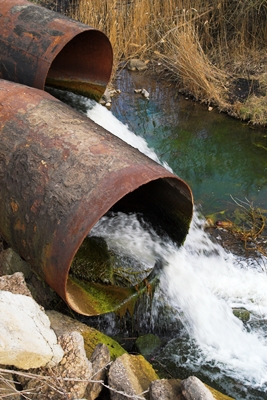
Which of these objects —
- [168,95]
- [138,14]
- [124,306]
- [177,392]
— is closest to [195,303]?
[124,306]

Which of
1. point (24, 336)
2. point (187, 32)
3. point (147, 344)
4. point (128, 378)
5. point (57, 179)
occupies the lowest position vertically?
point (147, 344)

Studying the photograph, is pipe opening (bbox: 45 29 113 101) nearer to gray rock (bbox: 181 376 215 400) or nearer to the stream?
the stream

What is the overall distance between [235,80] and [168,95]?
97 cm

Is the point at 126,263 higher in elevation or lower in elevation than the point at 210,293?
higher

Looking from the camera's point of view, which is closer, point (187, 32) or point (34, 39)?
point (34, 39)

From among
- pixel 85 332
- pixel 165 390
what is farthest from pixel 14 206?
pixel 165 390

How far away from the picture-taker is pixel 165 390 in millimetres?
2250

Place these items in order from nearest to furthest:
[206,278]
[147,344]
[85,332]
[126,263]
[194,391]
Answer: [194,391]
[85,332]
[147,344]
[126,263]
[206,278]

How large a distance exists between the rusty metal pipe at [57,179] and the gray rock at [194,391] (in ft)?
2.35

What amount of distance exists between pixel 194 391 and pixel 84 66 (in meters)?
3.21

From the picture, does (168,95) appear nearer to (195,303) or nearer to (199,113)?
(199,113)

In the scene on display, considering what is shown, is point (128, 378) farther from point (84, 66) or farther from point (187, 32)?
point (187, 32)

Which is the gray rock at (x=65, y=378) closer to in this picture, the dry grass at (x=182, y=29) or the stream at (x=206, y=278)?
the stream at (x=206, y=278)

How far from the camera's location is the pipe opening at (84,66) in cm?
413
